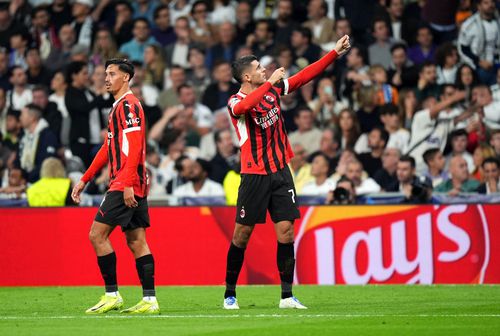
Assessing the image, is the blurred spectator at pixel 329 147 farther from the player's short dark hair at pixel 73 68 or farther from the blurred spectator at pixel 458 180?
the player's short dark hair at pixel 73 68

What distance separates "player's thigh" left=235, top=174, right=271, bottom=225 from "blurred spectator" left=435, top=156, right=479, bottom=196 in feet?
18.5

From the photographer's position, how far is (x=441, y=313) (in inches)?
428

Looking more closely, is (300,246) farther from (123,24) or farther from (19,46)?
(19,46)

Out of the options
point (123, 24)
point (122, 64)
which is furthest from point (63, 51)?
point (122, 64)

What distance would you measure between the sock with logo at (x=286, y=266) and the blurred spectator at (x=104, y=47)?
10457mm

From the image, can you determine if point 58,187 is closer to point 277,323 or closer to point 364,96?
point 364,96

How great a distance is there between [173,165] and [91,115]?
1.99 metres

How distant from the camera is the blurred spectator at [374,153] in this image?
17.9 meters

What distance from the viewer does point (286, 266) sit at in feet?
37.2

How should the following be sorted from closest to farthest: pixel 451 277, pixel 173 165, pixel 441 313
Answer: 1. pixel 441 313
2. pixel 451 277
3. pixel 173 165

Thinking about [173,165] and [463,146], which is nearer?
[463,146]

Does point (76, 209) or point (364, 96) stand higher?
point (364, 96)

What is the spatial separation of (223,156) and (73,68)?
3.51 m

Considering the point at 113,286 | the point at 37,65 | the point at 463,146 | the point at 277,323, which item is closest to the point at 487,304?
the point at 277,323
